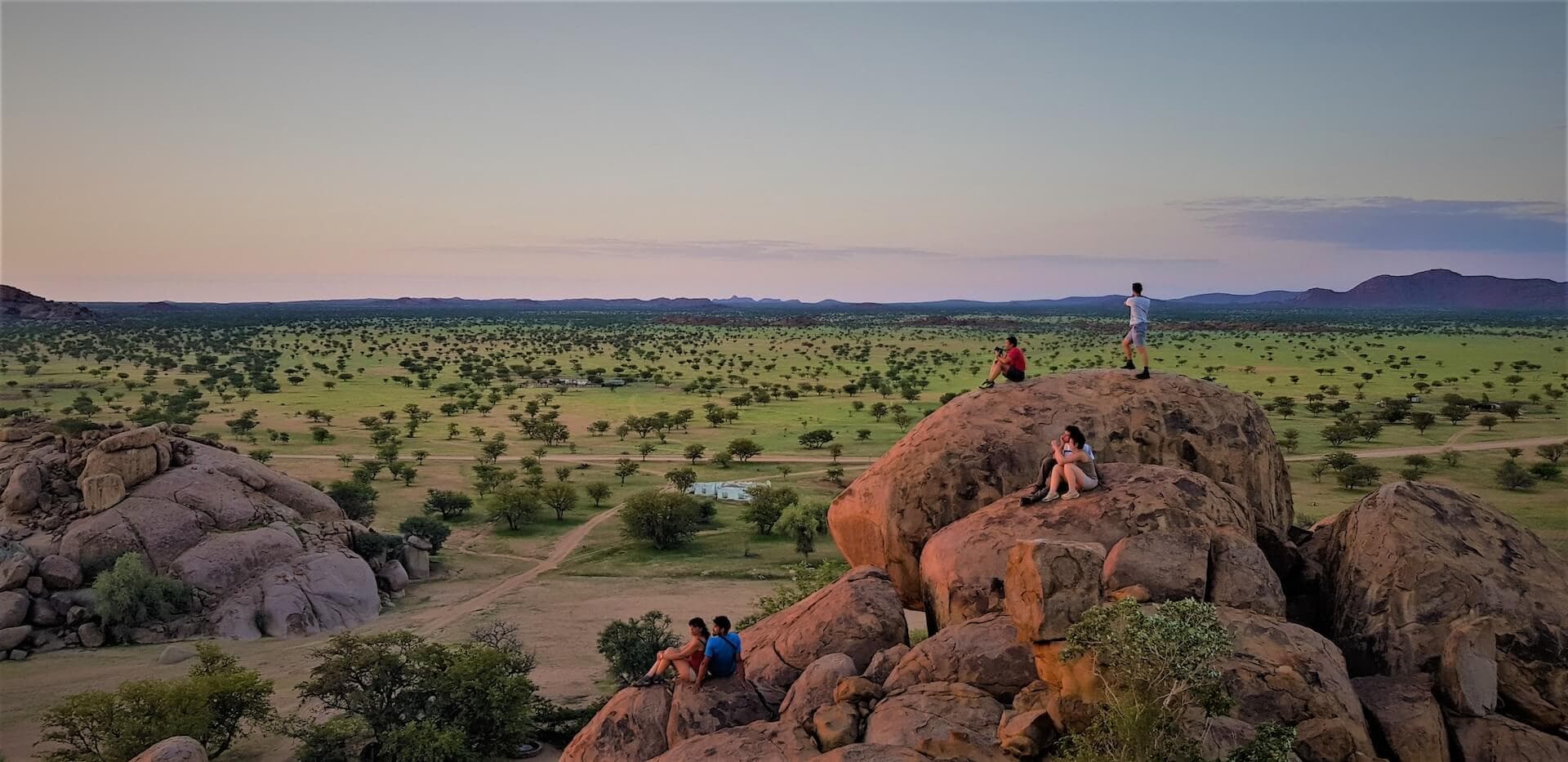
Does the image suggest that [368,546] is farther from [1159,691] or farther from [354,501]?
[1159,691]

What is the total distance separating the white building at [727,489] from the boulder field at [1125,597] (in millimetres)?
32132

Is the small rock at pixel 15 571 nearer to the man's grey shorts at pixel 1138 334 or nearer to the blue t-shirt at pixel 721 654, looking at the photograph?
the blue t-shirt at pixel 721 654

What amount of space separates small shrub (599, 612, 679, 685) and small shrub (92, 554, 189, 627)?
14517 mm

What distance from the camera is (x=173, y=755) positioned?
18.6m

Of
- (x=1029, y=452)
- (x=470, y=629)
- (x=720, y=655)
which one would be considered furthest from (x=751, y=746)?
(x=470, y=629)

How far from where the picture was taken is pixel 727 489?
174 ft

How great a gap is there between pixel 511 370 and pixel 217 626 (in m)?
84.4

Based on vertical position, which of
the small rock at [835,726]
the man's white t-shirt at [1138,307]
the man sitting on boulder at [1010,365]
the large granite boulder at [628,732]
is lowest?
the large granite boulder at [628,732]

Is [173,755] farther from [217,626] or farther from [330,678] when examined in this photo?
[217,626]

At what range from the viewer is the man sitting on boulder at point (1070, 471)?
15812mm

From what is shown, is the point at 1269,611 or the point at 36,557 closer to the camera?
the point at 1269,611

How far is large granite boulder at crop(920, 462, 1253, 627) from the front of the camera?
595 inches

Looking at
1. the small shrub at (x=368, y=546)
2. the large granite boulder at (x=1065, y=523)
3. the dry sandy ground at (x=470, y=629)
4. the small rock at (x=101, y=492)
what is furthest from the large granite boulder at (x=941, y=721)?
the small rock at (x=101, y=492)

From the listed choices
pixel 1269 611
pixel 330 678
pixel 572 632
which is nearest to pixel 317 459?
pixel 572 632
